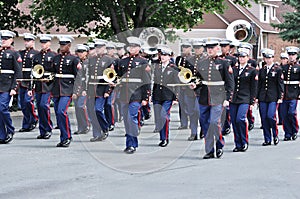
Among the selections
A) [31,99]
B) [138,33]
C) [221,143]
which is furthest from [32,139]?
[138,33]

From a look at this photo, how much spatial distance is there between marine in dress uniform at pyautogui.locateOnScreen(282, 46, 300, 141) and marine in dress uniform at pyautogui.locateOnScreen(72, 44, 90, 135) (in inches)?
171

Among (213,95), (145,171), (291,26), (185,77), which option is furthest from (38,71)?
(291,26)

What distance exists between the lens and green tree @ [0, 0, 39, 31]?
22891mm

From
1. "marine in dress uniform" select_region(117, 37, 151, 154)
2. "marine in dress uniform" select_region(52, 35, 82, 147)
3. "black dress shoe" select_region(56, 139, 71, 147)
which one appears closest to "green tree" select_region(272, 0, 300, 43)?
"marine in dress uniform" select_region(52, 35, 82, 147)

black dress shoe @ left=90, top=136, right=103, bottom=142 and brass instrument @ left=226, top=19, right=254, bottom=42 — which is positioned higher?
brass instrument @ left=226, top=19, right=254, bottom=42

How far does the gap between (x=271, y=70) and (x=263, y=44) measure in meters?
43.5

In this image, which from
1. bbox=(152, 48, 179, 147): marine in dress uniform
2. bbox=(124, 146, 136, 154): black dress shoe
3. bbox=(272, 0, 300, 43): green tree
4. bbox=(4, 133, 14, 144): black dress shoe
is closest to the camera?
bbox=(124, 146, 136, 154): black dress shoe

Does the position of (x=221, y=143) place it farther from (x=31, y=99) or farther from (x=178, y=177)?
(x=31, y=99)

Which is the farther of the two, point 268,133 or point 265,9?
point 265,9

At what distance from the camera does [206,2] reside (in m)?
25.5

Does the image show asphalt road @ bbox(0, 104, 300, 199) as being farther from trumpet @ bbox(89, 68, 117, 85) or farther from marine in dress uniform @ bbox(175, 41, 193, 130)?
marine in dress uniform @ bbox(175, 41, 193, 130)

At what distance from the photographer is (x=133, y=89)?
12.6 meters

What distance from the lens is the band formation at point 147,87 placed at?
1209cm

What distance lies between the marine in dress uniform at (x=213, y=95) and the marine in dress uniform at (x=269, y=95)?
6.98ft
